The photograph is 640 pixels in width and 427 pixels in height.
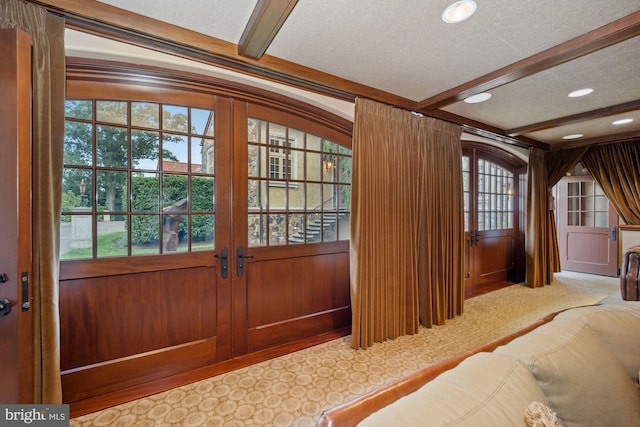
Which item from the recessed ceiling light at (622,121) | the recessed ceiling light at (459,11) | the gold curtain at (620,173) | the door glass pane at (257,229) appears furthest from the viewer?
the gold curtain at (620,173)

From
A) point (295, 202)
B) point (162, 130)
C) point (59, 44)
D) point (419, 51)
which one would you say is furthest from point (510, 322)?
point (59, 44)

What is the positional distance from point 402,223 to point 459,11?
70.4 inches

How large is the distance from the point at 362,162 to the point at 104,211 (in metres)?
2.07

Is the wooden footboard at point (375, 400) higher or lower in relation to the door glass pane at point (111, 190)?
lower

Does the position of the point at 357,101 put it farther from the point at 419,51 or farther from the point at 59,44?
the point at 59,44

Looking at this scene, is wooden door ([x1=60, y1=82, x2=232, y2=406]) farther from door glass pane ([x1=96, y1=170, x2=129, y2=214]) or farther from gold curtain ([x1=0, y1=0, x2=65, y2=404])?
gold curtain ([x1=0, y1=0, x2=65, y2=404])

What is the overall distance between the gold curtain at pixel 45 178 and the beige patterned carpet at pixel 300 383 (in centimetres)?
50

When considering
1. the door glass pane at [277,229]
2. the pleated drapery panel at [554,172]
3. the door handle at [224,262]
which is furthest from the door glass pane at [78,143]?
the pleated drapery panel at [554,172]

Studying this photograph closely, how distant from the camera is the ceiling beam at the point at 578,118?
3.05 meters

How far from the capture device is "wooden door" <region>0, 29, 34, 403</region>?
119cm

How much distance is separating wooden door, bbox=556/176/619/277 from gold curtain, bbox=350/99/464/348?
3.92 metres

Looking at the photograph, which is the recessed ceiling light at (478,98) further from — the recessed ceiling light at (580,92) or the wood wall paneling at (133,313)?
the wood wall paneling at (133,313)

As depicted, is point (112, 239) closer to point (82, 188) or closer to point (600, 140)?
point (82, 188)

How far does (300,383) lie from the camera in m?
2.05
